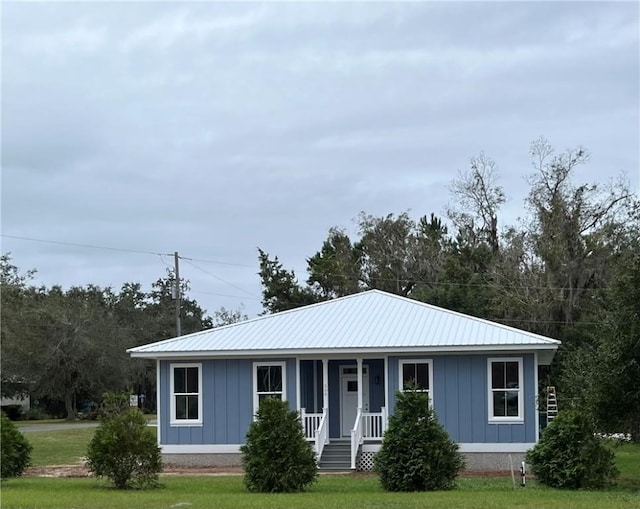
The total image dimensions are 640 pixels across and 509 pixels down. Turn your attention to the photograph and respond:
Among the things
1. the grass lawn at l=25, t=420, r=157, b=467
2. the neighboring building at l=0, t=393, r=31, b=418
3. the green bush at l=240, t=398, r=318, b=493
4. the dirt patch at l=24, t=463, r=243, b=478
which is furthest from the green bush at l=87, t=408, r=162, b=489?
the neighboring building at l=0, t=393, r=31, b=418

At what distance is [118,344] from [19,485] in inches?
1875

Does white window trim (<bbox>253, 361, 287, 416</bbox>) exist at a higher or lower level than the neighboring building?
higher

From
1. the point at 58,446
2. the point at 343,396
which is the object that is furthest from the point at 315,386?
the point at 58,446

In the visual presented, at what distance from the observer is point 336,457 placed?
26031 millimetres

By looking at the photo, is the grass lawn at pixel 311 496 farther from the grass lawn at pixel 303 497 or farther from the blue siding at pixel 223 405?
the blue siding at pixel 223 405

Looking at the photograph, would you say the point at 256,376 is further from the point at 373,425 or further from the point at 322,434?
the point at 373,425

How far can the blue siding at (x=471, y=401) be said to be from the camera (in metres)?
25.5

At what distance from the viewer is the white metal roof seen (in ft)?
83.8

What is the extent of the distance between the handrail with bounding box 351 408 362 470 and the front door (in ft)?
4.79

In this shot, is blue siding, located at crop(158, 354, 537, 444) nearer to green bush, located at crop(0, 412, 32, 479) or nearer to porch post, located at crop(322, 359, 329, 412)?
porch post, located at crop(322, 359, 329, 412)

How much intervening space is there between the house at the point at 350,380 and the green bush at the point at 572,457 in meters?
5.13

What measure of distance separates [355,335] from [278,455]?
26.8 feet

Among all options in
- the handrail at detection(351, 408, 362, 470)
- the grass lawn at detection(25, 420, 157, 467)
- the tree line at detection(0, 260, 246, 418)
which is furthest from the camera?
the tree line at detection(0, 260, 246, 418)

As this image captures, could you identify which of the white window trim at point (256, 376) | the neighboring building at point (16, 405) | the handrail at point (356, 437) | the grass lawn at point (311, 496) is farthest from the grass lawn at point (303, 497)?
the neighboring building at point (16, 405)
